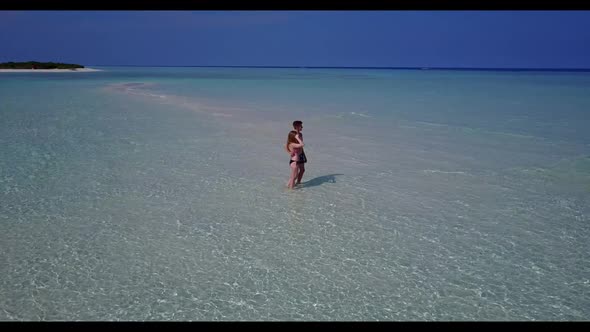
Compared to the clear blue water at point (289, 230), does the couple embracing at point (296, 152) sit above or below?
above

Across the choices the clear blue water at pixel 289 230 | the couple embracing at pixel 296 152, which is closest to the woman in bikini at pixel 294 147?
the couple embracing at pixel 296 152

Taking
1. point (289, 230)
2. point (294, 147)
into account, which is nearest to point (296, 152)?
point (294, 147)

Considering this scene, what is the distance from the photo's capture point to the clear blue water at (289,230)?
15.5 feet

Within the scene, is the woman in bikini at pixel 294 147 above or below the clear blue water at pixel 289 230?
above

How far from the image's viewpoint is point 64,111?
20828 millimetres

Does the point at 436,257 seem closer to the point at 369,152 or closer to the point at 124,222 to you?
the point at 124,222

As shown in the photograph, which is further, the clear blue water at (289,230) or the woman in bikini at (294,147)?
the woman in bikini at (294,147)

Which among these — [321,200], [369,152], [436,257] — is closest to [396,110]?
[369,152]

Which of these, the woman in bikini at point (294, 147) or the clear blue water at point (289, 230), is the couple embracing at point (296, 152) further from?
the clear blue water at point (289, 230)

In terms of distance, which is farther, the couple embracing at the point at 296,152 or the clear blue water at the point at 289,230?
the couple embracing at the point at 296,152
